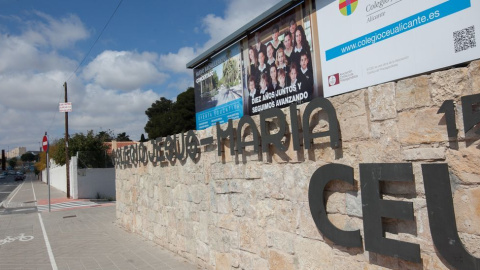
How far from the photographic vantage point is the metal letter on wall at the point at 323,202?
348 centimetres

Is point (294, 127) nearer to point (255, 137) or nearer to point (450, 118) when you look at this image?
point (255, 137)

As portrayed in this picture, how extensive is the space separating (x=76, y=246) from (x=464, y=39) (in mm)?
8485

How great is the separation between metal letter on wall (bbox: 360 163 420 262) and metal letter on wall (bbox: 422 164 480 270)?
0.52 ft

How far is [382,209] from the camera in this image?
3.17 metres

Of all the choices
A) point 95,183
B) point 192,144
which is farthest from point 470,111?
point 95,183

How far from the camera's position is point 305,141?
3943mm

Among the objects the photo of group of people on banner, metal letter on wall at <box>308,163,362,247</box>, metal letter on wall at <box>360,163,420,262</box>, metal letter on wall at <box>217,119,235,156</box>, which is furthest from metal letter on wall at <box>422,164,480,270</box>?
metal letter on wall at <box>217,119,235,156</box>

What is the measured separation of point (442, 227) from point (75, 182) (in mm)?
20785

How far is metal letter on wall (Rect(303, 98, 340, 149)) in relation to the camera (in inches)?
142

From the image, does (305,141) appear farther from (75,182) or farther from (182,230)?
(75,182)

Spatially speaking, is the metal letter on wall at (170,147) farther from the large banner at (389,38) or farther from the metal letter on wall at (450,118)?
the metal letter on wall at (450,118)

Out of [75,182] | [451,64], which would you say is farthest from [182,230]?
[75,182]

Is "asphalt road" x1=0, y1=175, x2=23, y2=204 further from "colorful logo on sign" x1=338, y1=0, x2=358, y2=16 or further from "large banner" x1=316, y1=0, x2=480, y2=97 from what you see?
"colorful logo on sign" x1=338, y1=0, x2=358, y2=16

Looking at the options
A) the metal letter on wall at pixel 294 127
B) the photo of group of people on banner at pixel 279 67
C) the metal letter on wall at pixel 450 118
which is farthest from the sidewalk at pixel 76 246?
the metal letter on wall at pixel 450 118
